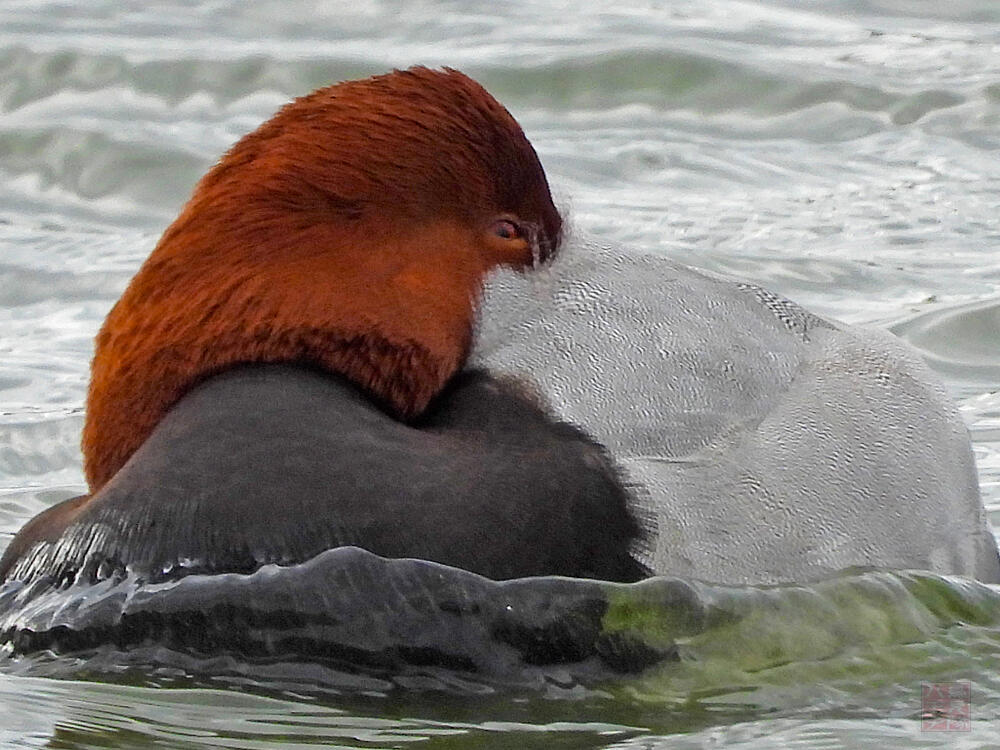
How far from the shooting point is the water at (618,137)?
240 inches

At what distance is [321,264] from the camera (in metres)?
3.33

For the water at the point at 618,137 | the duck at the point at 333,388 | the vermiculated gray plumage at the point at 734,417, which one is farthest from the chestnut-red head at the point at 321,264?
the water at the point at 618,137

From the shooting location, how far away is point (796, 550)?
11.3 ft

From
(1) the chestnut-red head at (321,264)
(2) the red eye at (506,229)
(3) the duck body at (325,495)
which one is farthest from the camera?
(2) the red eye at (506,229)

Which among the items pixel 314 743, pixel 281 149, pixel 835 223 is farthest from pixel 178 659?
pixel 835 223

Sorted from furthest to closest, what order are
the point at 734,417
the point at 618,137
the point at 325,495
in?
1. the point at 618,137
2. the point at 734,417
3. the point at 325,495

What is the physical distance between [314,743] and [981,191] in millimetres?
4719

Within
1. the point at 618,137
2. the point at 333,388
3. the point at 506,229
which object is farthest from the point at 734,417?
the point at 618,137

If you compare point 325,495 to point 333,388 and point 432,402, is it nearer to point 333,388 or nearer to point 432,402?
point 333,388

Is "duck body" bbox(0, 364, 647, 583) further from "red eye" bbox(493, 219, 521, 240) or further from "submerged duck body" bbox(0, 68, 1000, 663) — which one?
"red eye" bbox(493, 219, 521, 240)

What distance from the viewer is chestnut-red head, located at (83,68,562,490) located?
3311 millimetres

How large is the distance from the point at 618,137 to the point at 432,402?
4.42 m

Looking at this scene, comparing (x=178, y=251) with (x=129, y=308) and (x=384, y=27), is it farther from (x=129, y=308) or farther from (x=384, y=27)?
(x=384, y=27)

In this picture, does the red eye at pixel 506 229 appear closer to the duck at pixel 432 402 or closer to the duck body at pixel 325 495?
the duck at pixel 432 402
